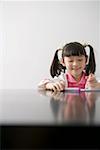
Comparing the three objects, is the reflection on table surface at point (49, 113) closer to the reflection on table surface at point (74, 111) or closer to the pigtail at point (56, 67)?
the reflection on table surface at point (74, 111)

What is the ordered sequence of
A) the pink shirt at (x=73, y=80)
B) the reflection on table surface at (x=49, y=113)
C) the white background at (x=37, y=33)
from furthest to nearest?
the white background at (x=37, y=33) → the pink shirt at (x=73, y=80) → the reflection on table surface at (x=49, y=113)

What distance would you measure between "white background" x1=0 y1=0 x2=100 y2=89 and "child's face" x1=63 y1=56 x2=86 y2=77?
156 cm

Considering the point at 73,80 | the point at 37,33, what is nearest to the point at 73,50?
the point at 73,80

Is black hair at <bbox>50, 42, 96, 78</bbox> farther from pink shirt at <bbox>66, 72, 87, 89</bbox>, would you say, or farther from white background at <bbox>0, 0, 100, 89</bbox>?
white background at <bbox>0, 0, 100, 89</bbox>

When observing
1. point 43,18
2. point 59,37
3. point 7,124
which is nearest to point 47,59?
point 59,37

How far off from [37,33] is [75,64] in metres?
1.75

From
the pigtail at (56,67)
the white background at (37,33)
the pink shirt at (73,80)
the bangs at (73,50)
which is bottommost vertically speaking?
the pink shirt at (73,80)

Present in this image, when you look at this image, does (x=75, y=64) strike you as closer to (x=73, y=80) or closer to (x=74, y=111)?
(x=73, y=80)

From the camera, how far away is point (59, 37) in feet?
10.7

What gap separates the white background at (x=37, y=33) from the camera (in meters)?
3.25

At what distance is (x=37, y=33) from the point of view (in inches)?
130

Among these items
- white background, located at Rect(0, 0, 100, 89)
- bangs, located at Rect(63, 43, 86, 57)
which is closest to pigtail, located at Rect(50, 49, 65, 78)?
bangs, located at Rect(63, 43, 86, 57)

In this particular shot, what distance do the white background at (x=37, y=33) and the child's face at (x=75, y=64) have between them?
1.56 metres

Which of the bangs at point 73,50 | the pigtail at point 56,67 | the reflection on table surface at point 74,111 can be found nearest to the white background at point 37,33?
the pigtail at point 56,67
